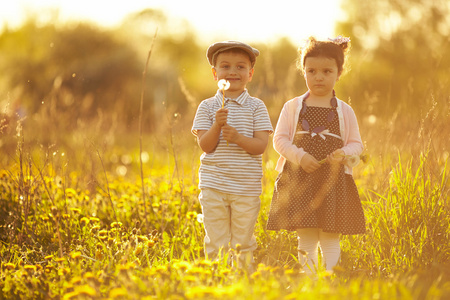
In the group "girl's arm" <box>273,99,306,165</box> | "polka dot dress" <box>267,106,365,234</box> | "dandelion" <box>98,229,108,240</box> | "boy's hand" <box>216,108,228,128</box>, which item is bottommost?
"dandelion" <box>98,229,108,240</box>

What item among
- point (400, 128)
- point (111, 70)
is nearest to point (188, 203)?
point (400, 128)

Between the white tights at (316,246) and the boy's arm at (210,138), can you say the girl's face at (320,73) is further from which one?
the white tights at (316,246)

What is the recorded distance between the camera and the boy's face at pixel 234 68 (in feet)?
10.6

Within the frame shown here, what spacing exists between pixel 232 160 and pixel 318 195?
537 millimetres

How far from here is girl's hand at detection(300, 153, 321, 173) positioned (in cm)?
306

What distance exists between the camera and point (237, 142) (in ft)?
10.2

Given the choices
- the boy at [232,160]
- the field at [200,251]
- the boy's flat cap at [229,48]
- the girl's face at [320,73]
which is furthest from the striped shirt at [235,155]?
the field at [200,251]

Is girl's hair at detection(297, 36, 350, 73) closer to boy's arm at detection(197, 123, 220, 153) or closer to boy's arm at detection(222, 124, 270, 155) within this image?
boy's arm at detection(222, 124, 270, 155)

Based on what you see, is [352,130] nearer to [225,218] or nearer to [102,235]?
[225,218]

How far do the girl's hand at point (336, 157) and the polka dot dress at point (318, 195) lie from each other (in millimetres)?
70

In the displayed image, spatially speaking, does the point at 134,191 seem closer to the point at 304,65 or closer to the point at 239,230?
the point at 239,230

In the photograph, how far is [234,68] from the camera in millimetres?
3232

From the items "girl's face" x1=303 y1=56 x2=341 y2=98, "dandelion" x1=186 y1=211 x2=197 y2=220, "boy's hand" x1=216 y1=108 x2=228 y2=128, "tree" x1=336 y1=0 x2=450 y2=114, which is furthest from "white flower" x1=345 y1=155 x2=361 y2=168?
"tree" x1=336 y1=0 x2=450 y2=114

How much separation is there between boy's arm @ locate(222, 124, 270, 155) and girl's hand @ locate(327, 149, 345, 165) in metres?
0.40
